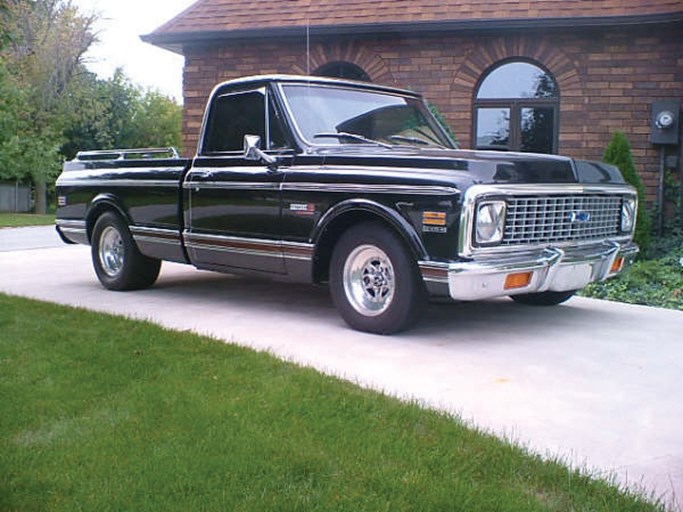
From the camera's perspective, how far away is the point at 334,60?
13406 millimetres

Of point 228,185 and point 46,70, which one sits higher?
point 46,70

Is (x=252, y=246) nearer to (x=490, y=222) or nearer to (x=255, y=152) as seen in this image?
(x=255, y=152)

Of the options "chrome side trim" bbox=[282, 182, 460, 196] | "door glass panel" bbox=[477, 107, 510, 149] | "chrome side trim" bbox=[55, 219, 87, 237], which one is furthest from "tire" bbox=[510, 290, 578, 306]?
"door glass panel" bbox=[477, 107, 510, 149]

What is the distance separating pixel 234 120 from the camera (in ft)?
25.0

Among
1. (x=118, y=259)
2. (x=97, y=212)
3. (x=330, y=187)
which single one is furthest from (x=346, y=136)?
(x=97, y=212)

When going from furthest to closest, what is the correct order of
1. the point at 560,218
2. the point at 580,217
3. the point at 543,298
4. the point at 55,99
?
the point at 55,99 < the point at 543,298 < the point at 580,217 < the point at 560,218

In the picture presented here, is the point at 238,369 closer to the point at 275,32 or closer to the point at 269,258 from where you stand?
the point at 269,258

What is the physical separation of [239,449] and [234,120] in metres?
4.40

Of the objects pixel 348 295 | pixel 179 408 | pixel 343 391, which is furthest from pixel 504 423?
pixel 348 295

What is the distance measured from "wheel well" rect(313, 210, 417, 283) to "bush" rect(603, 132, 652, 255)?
5.57m

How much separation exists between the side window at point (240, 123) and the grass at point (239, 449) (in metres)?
2.47

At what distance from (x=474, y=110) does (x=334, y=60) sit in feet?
7.57

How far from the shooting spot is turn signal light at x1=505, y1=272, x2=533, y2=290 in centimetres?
593

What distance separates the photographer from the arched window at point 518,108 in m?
12.4
